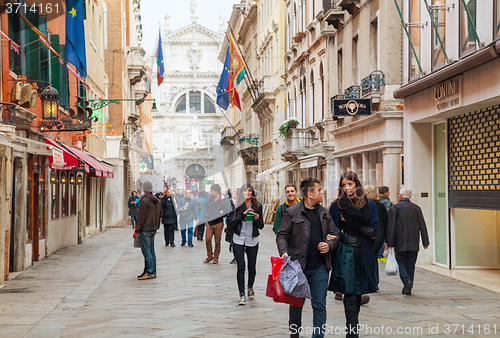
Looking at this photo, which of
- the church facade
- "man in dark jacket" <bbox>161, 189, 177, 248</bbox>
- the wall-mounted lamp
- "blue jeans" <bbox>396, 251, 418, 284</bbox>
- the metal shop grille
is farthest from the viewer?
the church facade

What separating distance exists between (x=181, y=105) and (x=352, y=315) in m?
90.0

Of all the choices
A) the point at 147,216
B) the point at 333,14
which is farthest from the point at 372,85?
the point at 147,216

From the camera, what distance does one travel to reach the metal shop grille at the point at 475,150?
1153 cm

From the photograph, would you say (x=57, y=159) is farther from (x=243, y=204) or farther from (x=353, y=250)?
(x=353, y=250)

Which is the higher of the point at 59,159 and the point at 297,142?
the point at 297,142

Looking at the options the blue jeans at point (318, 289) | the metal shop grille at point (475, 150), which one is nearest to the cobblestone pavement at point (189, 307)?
the blue jeans at point (318, 289)

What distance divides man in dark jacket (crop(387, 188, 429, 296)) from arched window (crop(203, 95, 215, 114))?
85.3 meters

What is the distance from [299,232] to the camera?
652 cm

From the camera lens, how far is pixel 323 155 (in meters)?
23.0

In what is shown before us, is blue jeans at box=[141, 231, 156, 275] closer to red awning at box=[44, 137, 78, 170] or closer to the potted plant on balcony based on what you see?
red awning at box=[44, 137, 78, 170]

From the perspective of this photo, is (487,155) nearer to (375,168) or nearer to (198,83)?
Result: (375,168)

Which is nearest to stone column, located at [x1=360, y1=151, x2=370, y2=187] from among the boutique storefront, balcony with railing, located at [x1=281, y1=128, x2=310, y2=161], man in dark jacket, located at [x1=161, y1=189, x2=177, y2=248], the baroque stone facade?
the boutique storefront

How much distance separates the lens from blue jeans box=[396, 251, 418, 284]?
10.1 metres

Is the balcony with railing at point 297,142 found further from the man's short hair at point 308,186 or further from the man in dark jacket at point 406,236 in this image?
the man's short hair at point 308,186
